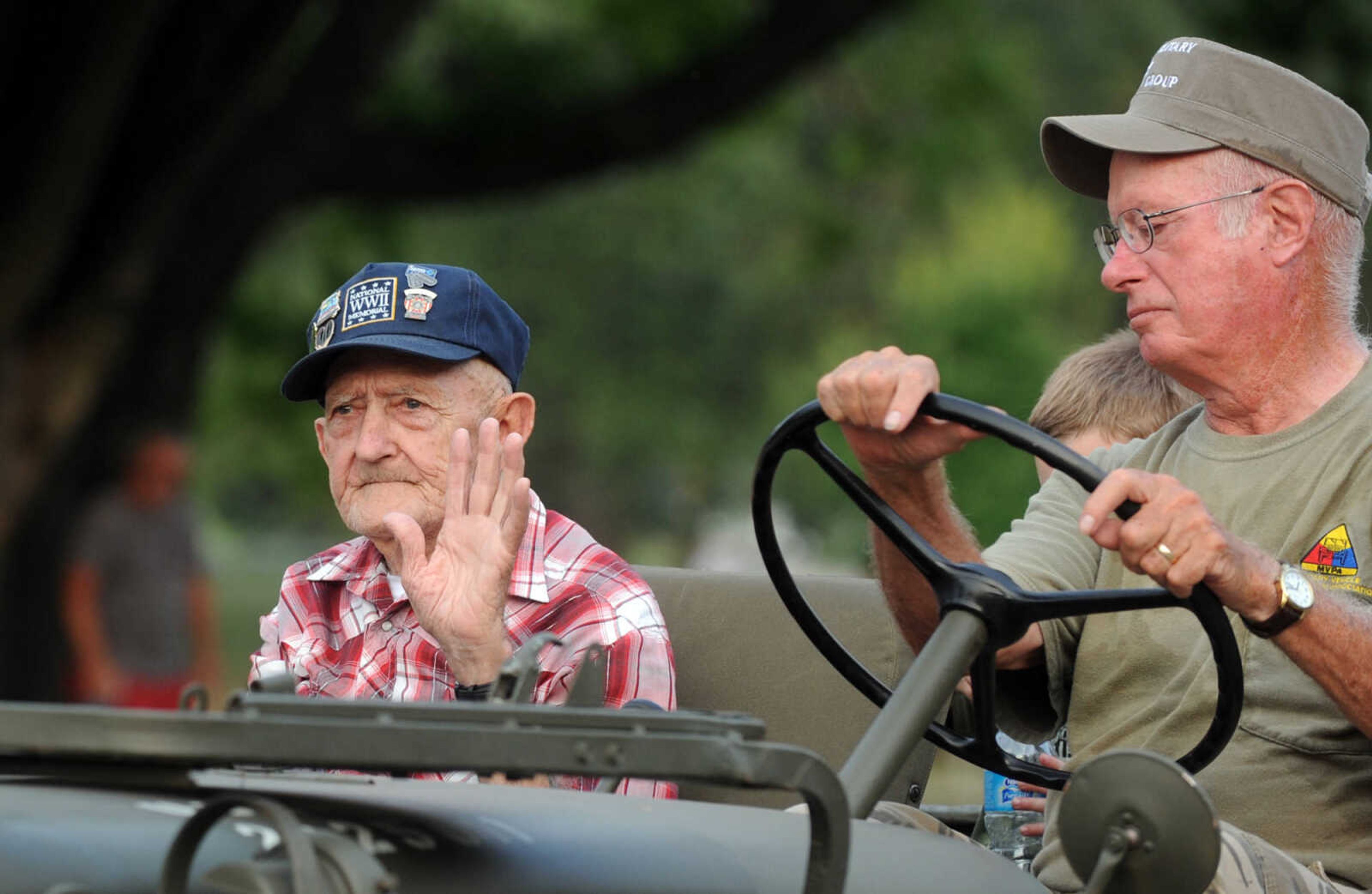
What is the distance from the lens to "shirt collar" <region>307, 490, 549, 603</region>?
3.04 metres

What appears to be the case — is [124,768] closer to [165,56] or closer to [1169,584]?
[1169,584]

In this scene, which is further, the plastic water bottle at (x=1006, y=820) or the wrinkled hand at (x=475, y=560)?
the plastic water bottle at (x=1006, y=820)

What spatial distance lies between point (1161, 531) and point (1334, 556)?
534mm

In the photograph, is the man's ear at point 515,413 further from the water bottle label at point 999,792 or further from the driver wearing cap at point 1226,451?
the water bottle label at point 999,792

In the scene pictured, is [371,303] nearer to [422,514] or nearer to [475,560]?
[422,514]

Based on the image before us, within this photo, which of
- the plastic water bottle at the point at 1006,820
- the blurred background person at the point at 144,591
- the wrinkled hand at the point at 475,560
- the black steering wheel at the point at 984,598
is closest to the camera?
the black steering wheel at the point at 984,598

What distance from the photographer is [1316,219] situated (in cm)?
294

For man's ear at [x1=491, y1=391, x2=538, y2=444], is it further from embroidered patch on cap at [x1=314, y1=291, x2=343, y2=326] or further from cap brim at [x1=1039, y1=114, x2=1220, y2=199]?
cap brim at [x1=1039, y1=114, x2=1220, y2=199]

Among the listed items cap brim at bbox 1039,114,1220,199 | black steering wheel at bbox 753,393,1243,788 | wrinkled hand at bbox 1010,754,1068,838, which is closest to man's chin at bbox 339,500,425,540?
black steering wheel at bbox 753,393,1243,788

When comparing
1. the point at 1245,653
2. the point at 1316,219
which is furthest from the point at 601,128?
the point at 1245,653

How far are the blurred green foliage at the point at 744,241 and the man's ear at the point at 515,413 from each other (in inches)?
204

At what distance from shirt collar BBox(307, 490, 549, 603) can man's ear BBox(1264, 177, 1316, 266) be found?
1.15 m

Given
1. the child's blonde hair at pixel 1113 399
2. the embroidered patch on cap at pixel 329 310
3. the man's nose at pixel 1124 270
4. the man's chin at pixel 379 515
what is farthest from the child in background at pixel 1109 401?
the embroidered patch on cap at pixel 329 310

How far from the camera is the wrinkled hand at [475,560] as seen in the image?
2.79 meters
